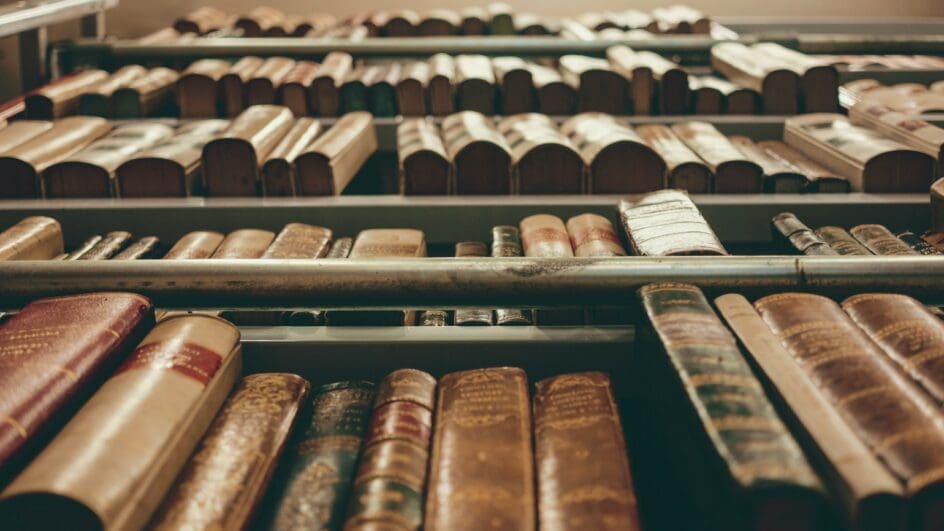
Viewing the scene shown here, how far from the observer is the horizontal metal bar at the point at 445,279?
136 cm

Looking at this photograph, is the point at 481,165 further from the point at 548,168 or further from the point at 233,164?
the point at 233,164

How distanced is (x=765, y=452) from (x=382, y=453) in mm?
521

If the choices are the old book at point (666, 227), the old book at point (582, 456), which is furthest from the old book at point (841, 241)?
the old book at point (582, 456)

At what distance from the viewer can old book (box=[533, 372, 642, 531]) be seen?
1016mm

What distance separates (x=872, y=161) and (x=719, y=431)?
1578 mm

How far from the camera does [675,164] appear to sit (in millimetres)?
2270

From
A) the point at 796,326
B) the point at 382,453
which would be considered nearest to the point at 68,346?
the point at 382,453

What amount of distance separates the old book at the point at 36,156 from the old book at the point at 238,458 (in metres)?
1.29

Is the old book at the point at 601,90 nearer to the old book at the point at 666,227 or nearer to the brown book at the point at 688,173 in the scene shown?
the brown book at the point at 688,173

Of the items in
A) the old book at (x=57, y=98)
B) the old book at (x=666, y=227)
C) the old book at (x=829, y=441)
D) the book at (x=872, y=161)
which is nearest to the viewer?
the old book at (x=829, y=441)

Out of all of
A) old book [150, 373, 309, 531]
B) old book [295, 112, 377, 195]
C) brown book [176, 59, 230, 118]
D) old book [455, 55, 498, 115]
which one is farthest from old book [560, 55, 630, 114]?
old book [150, 373, 309, 531]

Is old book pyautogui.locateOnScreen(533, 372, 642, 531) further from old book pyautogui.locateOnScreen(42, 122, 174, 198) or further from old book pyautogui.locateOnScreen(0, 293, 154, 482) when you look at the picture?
old book pyautogui.locateOnScreen(42, 122, 174, 198)

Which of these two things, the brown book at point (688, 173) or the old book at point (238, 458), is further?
the brown book at point (688, 173)

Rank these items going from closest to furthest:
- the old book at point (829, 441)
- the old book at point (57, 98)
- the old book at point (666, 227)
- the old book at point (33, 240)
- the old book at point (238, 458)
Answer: the old book at point (829, 441), the old book at point (238, 458), the old book at point (666, 227), the old book at point (33, 240), the old book at point (57, 98)
